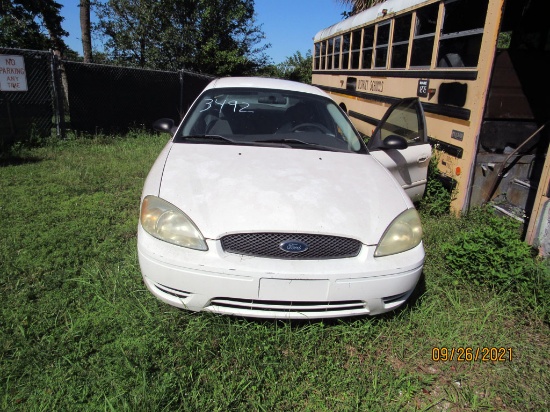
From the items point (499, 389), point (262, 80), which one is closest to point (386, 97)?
point (262, 80)

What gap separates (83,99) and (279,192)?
7276 mm

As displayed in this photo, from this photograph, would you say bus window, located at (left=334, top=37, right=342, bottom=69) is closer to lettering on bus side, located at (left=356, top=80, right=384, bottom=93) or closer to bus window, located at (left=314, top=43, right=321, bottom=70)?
bus window, located at (left=314, top=43, right=321, bottom=70)

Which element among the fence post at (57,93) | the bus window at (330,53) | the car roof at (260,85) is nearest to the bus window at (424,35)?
the car roof at (260,85)

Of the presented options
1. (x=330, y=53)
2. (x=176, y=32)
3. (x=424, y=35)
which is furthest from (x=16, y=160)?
(x=176, y=32)

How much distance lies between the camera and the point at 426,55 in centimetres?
509

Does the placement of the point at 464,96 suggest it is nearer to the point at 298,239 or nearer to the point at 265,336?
the point at 298,239

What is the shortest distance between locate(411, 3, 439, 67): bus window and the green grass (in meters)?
3.08

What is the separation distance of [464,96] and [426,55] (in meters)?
1.20

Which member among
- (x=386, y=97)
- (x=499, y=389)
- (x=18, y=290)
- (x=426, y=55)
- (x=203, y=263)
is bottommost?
(x=499, y=389)

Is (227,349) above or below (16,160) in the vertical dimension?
below

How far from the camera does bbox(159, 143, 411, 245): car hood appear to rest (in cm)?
218

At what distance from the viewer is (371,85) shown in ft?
22.8

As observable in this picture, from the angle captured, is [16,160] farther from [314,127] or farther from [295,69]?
[295,69]
